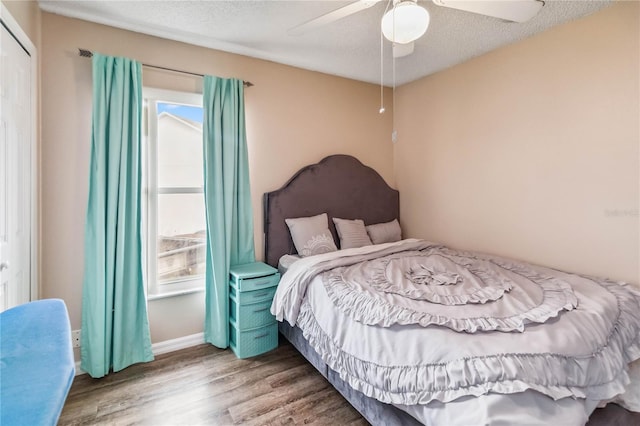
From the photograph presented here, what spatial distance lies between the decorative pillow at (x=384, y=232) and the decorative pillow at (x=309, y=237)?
0.58m

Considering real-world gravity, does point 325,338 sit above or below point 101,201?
below

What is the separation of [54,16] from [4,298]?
1.94 meters

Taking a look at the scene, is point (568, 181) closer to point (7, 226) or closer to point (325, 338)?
point (325, 338)

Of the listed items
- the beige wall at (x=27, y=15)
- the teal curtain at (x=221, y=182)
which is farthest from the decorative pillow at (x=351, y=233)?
the beige wall at (x=27, y=15)

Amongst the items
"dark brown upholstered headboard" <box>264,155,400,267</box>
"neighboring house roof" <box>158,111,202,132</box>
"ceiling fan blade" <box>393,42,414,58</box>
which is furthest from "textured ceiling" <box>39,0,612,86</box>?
"dark brown upholstered headboard" <box>264,155,400,267</box>

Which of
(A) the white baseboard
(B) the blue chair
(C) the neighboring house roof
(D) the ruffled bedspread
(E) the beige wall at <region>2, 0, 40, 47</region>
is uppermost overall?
(E) the beige wall at <region>2, 0, 40, 47</region>

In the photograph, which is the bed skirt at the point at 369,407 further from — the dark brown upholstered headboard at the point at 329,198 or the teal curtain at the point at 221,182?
the dark brown upholstered headboard at the point at 329,198

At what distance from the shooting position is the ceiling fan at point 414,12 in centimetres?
151

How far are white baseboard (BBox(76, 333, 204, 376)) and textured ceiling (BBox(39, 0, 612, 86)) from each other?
2561mm

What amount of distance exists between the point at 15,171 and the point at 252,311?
1791mm

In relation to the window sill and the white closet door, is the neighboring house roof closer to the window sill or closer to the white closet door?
the white closet door

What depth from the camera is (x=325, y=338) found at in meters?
1.79

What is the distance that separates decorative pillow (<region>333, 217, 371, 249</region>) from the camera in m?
3.09

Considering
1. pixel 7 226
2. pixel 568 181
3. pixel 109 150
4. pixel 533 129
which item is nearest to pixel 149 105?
pixel 109 150
